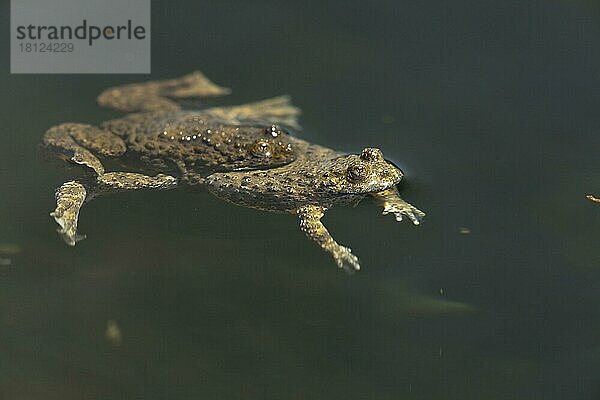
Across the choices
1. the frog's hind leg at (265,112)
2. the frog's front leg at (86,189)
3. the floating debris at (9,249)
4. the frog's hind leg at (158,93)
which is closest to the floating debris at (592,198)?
the frog's hind leg at (265,112)

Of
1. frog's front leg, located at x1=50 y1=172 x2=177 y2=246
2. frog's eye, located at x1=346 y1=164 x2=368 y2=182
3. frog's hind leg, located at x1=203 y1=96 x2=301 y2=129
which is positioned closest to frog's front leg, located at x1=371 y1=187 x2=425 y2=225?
frog's eye, located at x1=346 y1=164 x2=368 y2=182

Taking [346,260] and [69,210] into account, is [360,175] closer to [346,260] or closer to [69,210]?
[346,260]

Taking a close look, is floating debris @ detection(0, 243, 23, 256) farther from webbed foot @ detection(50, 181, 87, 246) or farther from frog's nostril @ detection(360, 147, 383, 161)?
frog's nostril @ detection(360, 147, 383, 161)

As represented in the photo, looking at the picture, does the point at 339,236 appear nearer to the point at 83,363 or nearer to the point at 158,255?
the point at 158,255

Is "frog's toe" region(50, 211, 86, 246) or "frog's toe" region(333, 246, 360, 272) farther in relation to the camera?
"frog's toe" region(50, 211, 86, 246)

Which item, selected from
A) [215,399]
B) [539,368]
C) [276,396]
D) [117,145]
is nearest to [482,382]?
[539,368]

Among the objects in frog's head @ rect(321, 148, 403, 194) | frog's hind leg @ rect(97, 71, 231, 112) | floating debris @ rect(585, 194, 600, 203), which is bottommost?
floating debris @ rect(585, 194, 600, 203)
